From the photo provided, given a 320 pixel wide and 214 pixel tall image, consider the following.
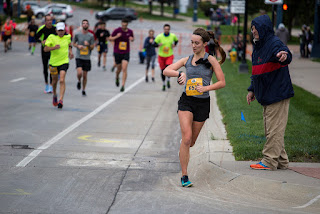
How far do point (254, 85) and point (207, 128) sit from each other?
323 cm

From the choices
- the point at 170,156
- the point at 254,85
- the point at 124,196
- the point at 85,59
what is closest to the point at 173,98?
the point at 85,59

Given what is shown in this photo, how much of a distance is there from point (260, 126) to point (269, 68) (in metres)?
3.47

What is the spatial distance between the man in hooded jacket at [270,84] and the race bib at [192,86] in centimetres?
94

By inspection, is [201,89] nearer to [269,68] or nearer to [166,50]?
[269,68]

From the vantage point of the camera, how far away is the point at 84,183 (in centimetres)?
732

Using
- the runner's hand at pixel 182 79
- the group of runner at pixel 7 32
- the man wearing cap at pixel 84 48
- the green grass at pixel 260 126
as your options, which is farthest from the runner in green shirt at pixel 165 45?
the group of runner at pixel 7 32

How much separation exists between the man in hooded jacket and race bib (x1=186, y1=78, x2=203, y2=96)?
940mm

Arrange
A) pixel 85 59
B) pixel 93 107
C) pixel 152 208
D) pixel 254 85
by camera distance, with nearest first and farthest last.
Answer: pixel 152 208, pixel 254 85, pixel 93 107, pixel 85 59

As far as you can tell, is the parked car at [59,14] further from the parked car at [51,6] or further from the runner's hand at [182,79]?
the runner's hand at [182,79]

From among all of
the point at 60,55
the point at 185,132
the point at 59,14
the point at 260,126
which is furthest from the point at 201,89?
the point at 59,14

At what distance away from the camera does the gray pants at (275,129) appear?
24.9 feet

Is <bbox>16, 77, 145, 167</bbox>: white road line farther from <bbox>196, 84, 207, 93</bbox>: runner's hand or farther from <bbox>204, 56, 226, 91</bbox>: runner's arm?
<bbox>204, 56, 226, 91</bbox>: runner's arm

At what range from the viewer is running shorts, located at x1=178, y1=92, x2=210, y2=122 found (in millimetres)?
7234

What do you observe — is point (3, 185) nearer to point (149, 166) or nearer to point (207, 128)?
point (149, 166)
